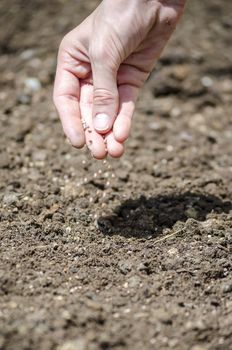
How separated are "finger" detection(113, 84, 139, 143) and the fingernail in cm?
3

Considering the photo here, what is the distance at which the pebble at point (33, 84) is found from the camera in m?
3.22

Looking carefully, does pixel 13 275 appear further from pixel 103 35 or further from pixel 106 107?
pixel 103 35

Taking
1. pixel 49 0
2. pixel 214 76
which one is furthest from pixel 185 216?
pixel 49 0

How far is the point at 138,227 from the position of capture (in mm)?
2178

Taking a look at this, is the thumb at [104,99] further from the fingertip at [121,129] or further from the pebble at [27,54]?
the pebble at [27,54]

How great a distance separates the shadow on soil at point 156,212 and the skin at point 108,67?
0.97 ft

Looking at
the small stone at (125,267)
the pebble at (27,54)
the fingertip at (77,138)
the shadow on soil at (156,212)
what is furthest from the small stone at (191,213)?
the pebble at (27,54)

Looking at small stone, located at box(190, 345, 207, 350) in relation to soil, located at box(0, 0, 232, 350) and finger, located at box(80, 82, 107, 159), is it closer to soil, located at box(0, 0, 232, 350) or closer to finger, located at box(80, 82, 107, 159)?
soil, located at box(0, 0, 232, 350)

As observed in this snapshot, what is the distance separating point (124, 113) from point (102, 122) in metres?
0.12

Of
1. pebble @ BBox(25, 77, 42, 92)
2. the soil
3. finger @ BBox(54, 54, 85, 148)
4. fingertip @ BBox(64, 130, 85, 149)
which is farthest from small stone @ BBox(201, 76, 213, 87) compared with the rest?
fingertip @ BBox(64, 130, 85, 149)

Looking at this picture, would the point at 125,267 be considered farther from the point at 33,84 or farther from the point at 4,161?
the point at 33,84

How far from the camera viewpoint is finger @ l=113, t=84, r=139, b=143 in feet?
6.60

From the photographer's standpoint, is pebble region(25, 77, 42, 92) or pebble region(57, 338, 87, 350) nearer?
pebble region(57, 338, 87, 350)

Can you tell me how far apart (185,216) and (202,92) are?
47.6 inches
